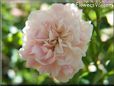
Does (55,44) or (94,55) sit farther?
(94,55)

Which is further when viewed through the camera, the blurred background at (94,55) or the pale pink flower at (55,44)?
the blurred background at (94,55)

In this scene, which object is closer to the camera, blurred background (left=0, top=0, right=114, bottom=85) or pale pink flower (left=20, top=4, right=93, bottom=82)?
pale pink flower (left=20, top=4, right=93, bottom=82)

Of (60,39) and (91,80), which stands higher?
(60,39)

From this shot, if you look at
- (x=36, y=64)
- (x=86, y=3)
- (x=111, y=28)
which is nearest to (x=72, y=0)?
(x=86, y=3)

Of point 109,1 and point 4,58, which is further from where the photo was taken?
point 4,58

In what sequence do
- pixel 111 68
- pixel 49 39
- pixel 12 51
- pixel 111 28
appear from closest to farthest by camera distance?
pixel 49 39 < pixel 111 68 < pixel 111 28 < pixel 12 51

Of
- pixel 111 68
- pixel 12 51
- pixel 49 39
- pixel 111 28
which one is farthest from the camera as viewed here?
pixel 12 51

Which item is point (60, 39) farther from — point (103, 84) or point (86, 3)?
point (103, 84)

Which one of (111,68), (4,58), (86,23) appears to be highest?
(86,23)
